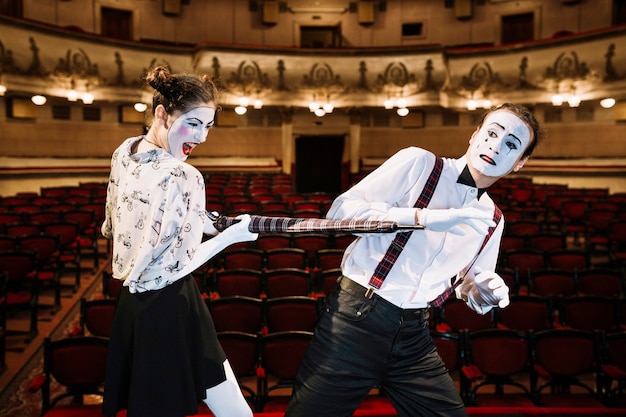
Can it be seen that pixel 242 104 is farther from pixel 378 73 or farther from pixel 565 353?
pixel 565 353

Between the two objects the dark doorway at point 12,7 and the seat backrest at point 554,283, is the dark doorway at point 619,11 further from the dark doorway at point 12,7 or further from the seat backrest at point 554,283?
the dark doorway at point 12,7

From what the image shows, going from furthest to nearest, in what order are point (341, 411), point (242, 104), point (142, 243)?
point (242, 104), point (341, 411), point (142, 243)

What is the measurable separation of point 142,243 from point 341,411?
883 mm

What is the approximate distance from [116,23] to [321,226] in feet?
59.9

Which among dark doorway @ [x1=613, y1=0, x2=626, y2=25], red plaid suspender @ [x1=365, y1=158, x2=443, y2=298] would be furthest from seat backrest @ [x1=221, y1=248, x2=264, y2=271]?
dark doorway @ [x1=613, y1=0, x2=626, y2=25]

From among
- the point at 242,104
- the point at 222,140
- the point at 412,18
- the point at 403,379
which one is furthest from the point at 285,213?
the point at 412,18

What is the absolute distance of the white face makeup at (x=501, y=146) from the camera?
6.01 feet

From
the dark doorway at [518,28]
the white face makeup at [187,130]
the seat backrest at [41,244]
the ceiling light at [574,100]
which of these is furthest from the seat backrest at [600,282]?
the dark doorway at [518,28]

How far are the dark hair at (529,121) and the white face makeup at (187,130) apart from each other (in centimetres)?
104

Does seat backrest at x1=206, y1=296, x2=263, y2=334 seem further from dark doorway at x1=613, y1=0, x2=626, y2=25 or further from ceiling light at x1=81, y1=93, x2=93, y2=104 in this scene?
dark doorway at x1=613, y1=0, x2=626, y2=25

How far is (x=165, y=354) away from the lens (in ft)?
5.43

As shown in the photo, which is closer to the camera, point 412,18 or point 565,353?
point 565,353

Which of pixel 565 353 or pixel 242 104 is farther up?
pixel 242 104

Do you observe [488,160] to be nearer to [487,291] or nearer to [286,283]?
[487,291]
